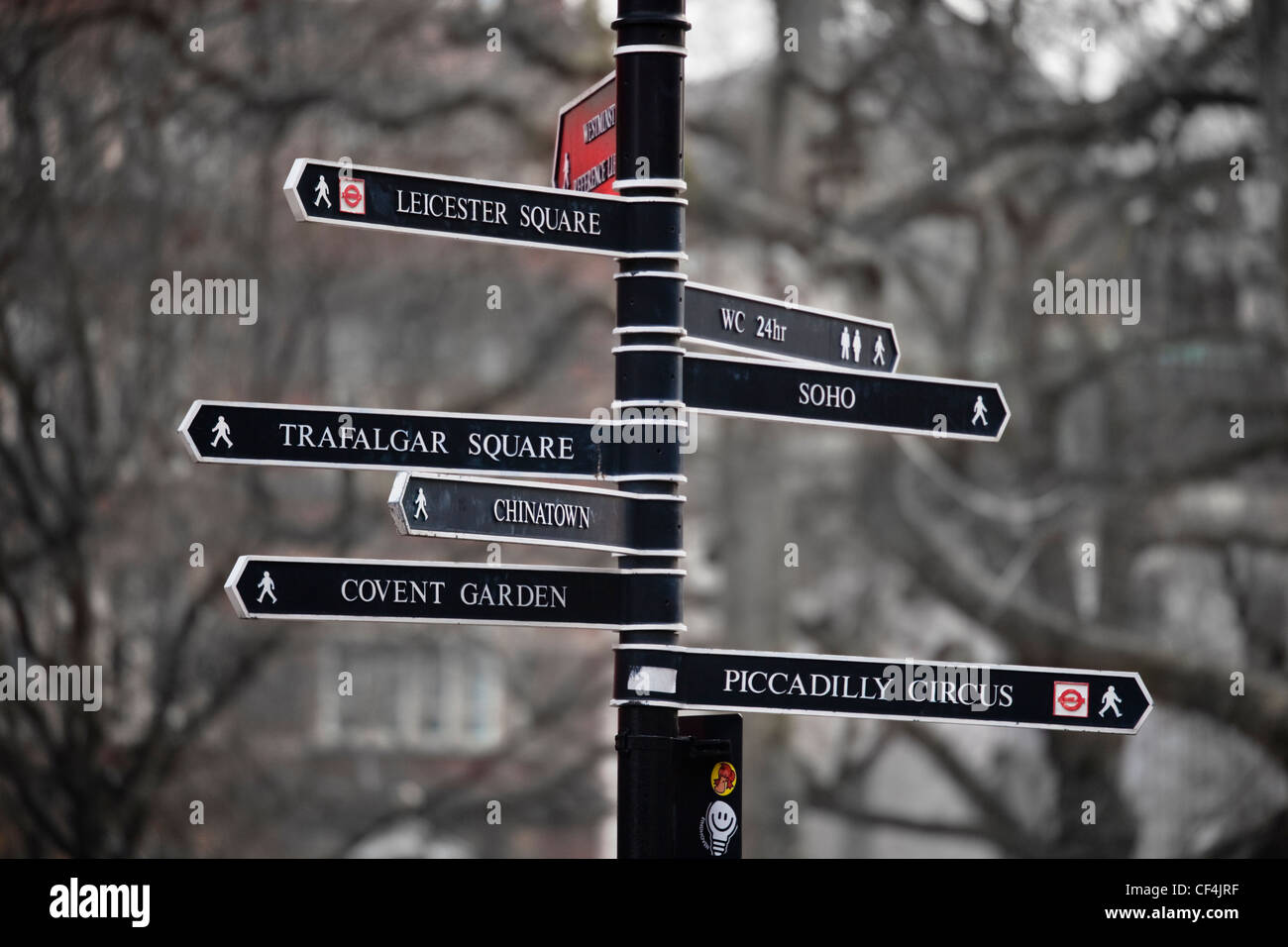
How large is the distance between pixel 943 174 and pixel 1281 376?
3.84m

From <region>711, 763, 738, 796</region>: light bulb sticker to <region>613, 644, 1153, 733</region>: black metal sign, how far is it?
0.14 meters

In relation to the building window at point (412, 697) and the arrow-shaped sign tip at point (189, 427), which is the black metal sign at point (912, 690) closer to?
the arrow-shaped sign tip at point (189, 427)

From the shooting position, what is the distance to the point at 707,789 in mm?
5008

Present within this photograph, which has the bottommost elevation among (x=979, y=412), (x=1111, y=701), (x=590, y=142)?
(x=1111, y=701)

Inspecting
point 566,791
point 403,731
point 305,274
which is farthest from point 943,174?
point 403,731

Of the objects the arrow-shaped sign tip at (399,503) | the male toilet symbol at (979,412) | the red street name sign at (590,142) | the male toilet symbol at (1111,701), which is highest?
the red street name sign at (590,142)

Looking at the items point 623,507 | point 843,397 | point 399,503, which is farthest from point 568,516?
point 843,397

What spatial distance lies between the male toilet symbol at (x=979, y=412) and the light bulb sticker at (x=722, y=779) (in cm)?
126

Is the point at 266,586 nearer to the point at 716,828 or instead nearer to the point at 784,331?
the point at 716,828

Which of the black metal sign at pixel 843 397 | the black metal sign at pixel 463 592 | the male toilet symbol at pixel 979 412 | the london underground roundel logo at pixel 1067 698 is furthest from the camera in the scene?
the male toilet symbol at pixel 979 412

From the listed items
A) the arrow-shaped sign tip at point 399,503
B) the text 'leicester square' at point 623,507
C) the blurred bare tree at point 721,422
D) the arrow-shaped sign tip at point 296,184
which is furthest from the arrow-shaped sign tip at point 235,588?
the blurred bare tree at point 721,422

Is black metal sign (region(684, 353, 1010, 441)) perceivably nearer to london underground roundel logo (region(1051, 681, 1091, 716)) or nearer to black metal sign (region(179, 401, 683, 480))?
black metal sign (region(179, 401, 683, 480))

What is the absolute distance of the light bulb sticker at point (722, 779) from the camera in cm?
502

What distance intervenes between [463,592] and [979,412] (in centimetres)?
157
